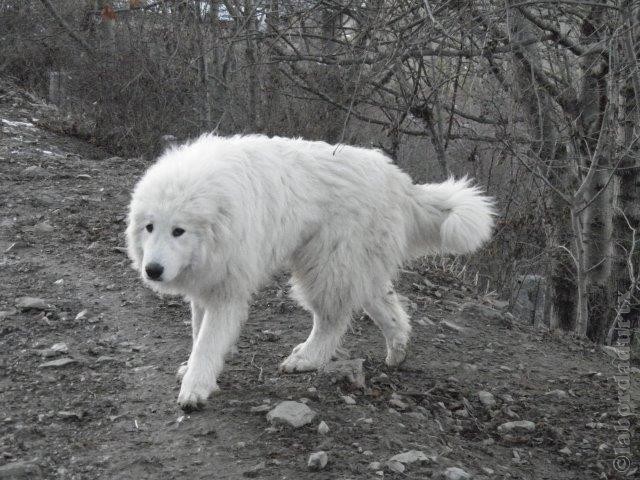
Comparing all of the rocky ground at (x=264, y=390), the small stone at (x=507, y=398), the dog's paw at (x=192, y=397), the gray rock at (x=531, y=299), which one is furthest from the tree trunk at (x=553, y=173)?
the dog's paw at (x=192, y=397)

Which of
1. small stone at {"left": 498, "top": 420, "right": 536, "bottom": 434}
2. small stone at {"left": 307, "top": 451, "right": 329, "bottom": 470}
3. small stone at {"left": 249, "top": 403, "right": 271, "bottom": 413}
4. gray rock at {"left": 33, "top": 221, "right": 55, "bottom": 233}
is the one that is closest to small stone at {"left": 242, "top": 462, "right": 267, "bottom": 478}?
small stone at {"left": 307, "top": 451, "right": 329, "bottom": 470}

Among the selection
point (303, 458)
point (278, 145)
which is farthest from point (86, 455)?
point (278, 145)

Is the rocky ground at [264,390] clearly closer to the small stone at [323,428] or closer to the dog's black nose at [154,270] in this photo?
the small stone at [323,428]

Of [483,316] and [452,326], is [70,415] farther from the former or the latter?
[483,316]

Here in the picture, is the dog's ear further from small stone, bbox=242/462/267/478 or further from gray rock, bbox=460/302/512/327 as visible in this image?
gray rock, bbox=460/302/512/327

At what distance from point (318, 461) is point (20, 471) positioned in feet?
4.31

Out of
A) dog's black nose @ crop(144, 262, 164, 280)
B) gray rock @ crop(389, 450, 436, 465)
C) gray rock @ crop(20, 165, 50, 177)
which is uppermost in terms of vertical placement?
dog's black nose @ crop(144, 262, 164, 280)

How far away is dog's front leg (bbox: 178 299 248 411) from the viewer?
382 centimetres

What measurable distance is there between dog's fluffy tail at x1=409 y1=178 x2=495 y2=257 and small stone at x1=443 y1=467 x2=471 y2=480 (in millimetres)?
1560

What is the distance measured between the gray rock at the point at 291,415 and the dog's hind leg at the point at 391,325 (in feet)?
3.49

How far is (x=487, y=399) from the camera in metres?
4.59

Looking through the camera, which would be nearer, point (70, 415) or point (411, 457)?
point (411, 457)

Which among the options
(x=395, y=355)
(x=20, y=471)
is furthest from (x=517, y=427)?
(x=20, y=471)

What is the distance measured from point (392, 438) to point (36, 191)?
15.2 ft
